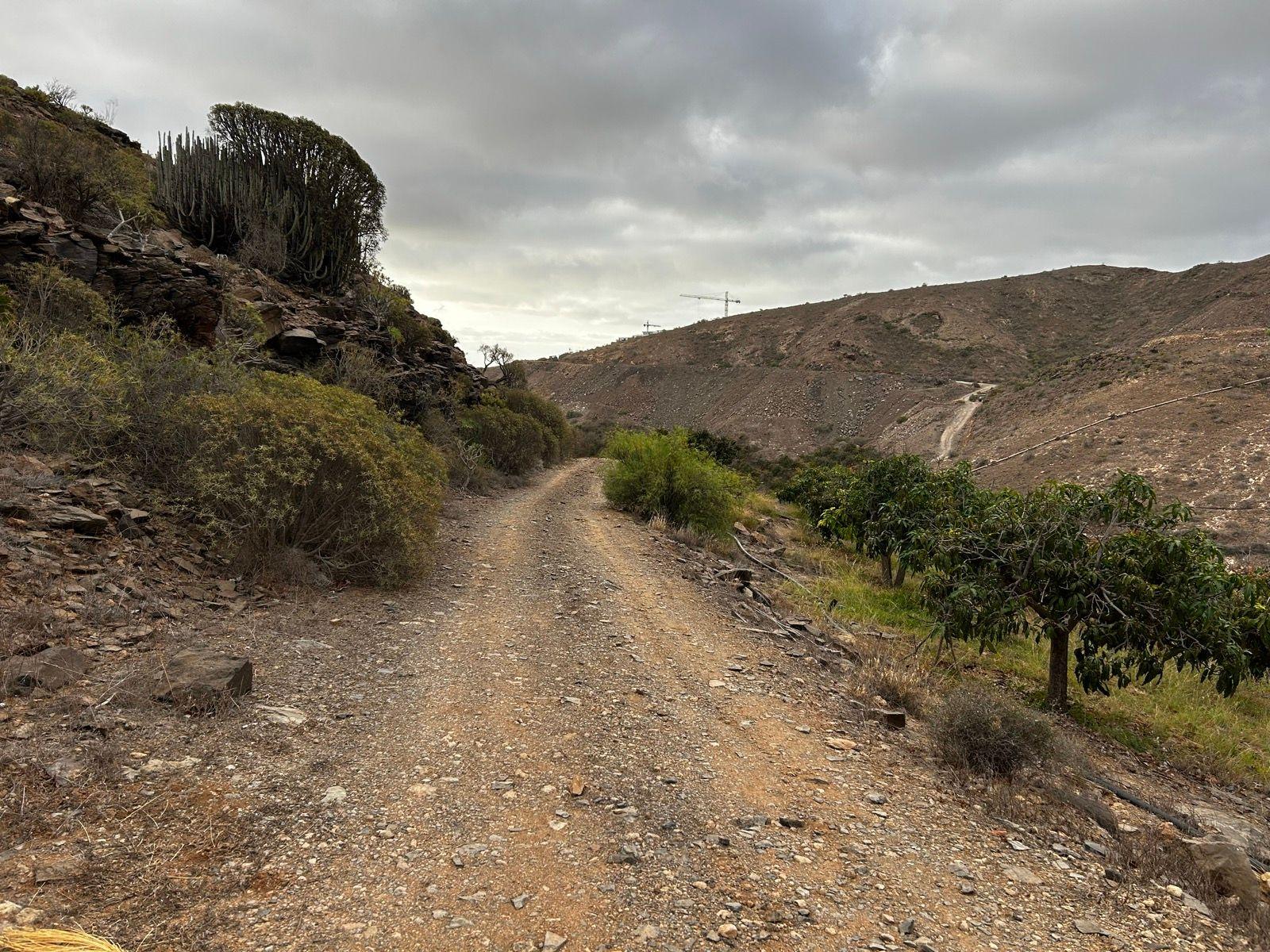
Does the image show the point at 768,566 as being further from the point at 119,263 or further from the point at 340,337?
the point at 119,263

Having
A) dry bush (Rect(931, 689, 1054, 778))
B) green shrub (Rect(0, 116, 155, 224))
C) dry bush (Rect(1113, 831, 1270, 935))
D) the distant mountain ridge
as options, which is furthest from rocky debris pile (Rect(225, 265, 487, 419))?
the distant mountain ridge

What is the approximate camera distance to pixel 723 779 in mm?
4367

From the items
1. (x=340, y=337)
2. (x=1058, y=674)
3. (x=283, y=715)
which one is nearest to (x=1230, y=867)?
(x=1058, y=674)

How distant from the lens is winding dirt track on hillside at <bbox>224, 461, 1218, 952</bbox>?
297 cm

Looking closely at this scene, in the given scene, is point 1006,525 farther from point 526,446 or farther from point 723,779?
point 526,446

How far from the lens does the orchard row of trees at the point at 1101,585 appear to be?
6.45 meters

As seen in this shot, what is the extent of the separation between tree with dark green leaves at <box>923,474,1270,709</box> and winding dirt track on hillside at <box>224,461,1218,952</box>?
2429 mm

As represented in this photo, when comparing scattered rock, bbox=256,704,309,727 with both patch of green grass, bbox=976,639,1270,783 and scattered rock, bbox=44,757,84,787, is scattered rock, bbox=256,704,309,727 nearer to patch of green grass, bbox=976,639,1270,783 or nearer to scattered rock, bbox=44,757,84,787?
scattered rock, bbox=44,757,84,787

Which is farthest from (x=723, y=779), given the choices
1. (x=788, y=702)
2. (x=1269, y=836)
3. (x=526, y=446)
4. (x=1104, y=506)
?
(x=526, y=446)

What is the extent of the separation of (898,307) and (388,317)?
228 feet

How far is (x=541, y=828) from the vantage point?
3.65 m

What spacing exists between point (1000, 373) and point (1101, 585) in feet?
205

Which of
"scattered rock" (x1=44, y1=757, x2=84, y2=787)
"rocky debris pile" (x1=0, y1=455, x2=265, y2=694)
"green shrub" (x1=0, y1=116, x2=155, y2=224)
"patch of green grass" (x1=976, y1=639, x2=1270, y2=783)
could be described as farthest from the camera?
"green shrub" (x1=0, y1=116, x2=155, y2=224)

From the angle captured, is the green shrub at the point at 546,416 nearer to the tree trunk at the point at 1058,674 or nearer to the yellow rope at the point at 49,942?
the tree trunk at the point at 1058,674
